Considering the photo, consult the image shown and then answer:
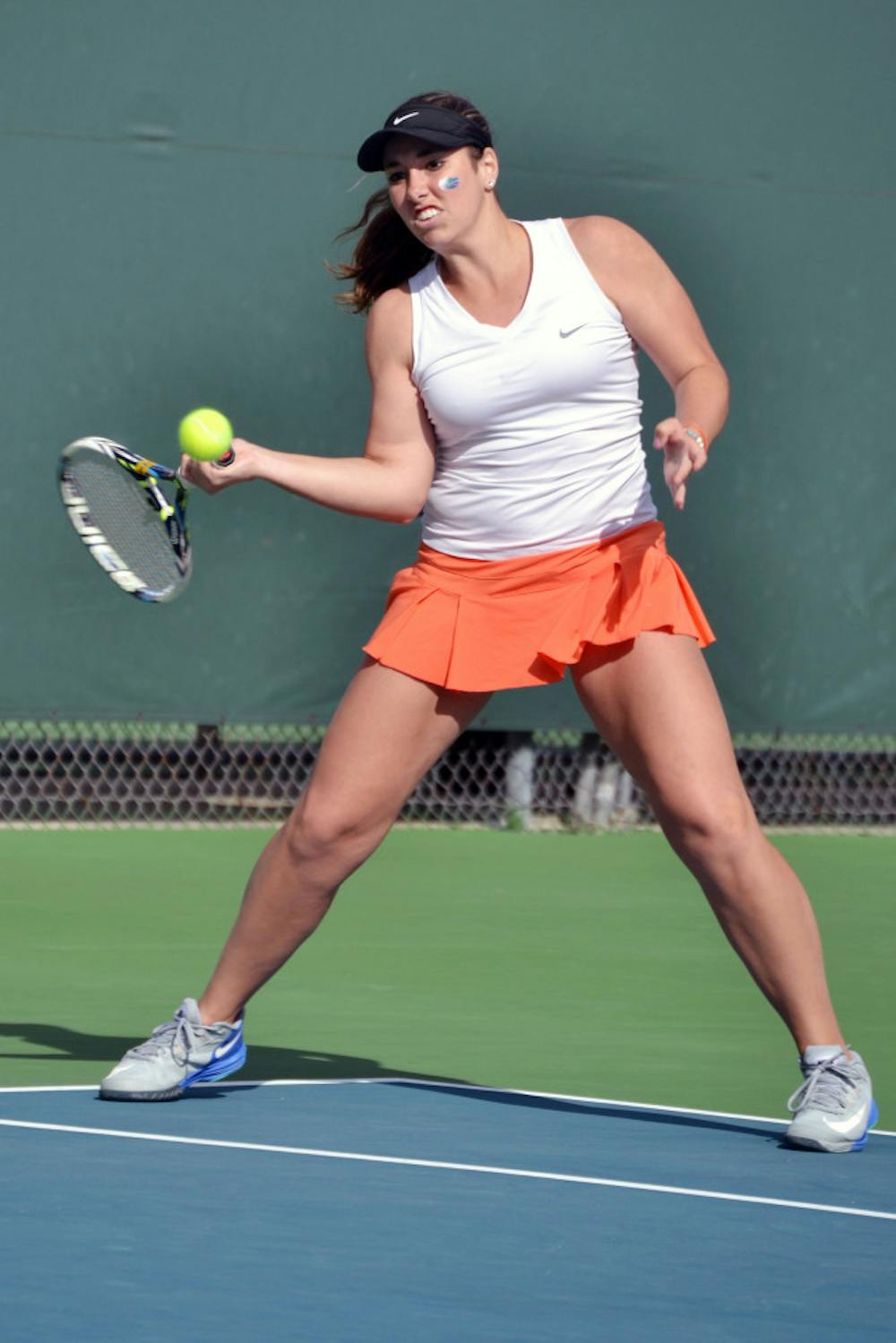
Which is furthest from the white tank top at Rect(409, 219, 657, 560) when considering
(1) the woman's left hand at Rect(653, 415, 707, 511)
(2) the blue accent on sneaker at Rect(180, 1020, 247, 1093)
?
(2) the blue accent on sneaker at Rect(180, 1020, 247, 1093)

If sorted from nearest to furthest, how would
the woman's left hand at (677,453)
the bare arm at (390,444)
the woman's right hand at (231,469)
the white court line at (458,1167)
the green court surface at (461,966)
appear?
the white court line at (458,1167), the woman's left hand at (677,453), the woman's right hand at (231,469), the bare arm at (390,444), the green court surface at (461,966)

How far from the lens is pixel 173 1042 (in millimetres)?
3641

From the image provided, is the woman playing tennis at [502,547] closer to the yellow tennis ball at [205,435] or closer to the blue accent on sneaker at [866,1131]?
the blue accent on sneaker at [866,1131]

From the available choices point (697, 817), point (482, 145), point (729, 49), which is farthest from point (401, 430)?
point (729, 49)

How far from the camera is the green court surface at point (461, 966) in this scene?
13.3ft

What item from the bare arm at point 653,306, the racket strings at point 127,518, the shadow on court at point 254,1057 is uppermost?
the bare arm at point 653,306

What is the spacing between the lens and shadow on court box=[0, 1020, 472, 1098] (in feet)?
12.9

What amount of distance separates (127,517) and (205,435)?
2.02 ft

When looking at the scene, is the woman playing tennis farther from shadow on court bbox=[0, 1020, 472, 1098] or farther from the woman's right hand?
shadow on court bbox=[0, 1020, 472, 1098]

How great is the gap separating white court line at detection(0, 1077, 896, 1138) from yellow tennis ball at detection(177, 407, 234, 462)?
102cm

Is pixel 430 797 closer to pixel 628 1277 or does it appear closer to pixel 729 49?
pixel 729 49

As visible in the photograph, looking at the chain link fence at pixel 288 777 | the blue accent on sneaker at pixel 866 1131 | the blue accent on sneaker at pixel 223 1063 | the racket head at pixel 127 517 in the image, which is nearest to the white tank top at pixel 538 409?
the racket head at pixel 127 517

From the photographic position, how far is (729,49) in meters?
7.23

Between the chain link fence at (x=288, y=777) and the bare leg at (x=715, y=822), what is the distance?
3.53m
